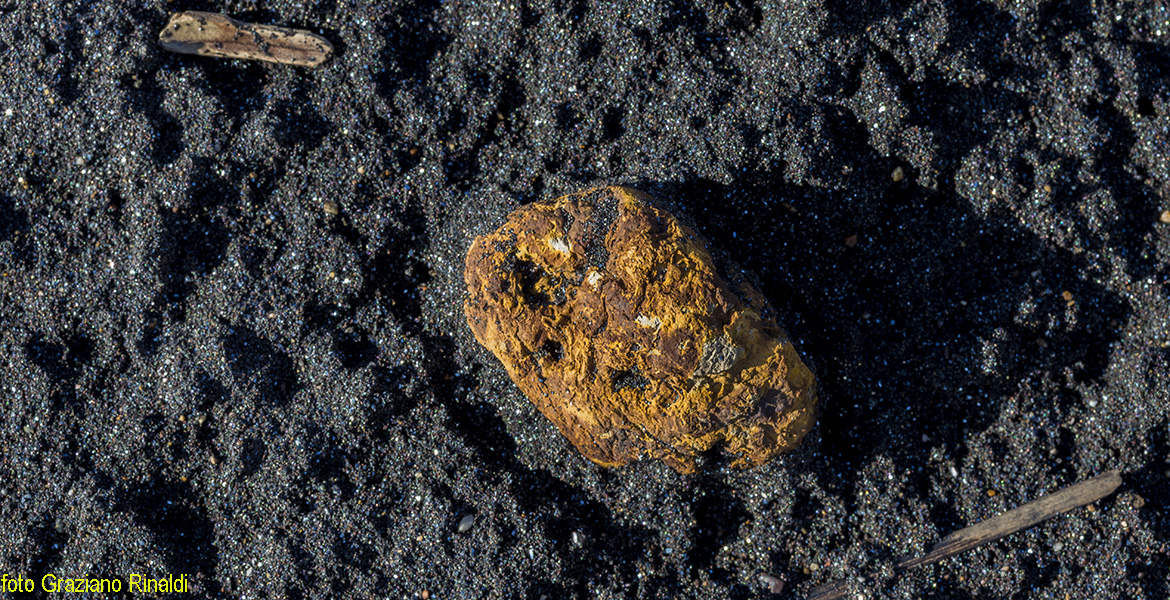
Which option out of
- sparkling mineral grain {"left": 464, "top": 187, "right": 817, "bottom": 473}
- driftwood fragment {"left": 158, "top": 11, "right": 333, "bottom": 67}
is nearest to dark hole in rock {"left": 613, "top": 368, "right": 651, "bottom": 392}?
sparkling mineral grain {"left": 464, "top": 187, "right": 817, "bottom": 473}

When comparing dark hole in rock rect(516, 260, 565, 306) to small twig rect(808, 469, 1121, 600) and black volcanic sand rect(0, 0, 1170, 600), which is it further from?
small twig rect(808, 469, 1121, 600)

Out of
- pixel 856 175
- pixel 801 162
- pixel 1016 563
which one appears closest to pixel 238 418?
pixel 801 162

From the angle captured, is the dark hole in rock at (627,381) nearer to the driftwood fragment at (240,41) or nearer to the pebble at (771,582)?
the pebble at (771,582)

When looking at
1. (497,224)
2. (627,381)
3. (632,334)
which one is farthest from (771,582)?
(497,224)

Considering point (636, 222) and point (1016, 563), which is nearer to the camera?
point (636, 222)

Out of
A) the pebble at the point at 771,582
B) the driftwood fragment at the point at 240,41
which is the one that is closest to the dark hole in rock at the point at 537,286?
the driftwood fragment at the point at 240,41

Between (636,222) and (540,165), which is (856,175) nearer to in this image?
(636,222)
